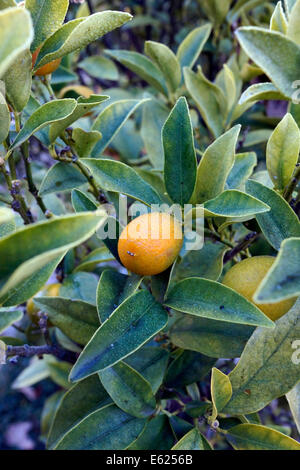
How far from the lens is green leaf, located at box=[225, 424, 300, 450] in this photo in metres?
0.65

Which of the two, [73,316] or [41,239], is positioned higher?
[41,239]

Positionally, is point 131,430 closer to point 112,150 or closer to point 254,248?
point 254,248

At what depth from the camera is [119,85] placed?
70.9 inches

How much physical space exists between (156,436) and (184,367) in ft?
0.42

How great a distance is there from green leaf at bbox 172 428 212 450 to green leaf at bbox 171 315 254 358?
122mm

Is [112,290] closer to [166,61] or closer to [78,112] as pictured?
[78,112]

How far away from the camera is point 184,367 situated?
85 centimetres

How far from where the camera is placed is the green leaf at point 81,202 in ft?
2.26

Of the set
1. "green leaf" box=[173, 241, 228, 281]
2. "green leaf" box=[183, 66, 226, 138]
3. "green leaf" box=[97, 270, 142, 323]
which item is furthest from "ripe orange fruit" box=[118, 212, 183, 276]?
→ "green leaf" box=[183, 66, 226, 138]

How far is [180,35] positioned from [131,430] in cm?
129

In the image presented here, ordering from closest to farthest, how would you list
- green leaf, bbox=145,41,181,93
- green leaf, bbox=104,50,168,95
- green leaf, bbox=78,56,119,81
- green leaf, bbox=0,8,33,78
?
green leaf, bbox=0,8,33,78
green leaf, bbox=145,41,181,93
green leaf, bbox=104,50,168,95
green leaf, bbox=78,56,119,81

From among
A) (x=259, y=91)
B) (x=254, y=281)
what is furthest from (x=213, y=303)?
(x=259, y=91)

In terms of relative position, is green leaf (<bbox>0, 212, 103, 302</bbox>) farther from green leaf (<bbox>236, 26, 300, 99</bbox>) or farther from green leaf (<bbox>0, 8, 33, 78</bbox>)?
green leaf (<bbox>236, 26, 300, 99</bbox>)
